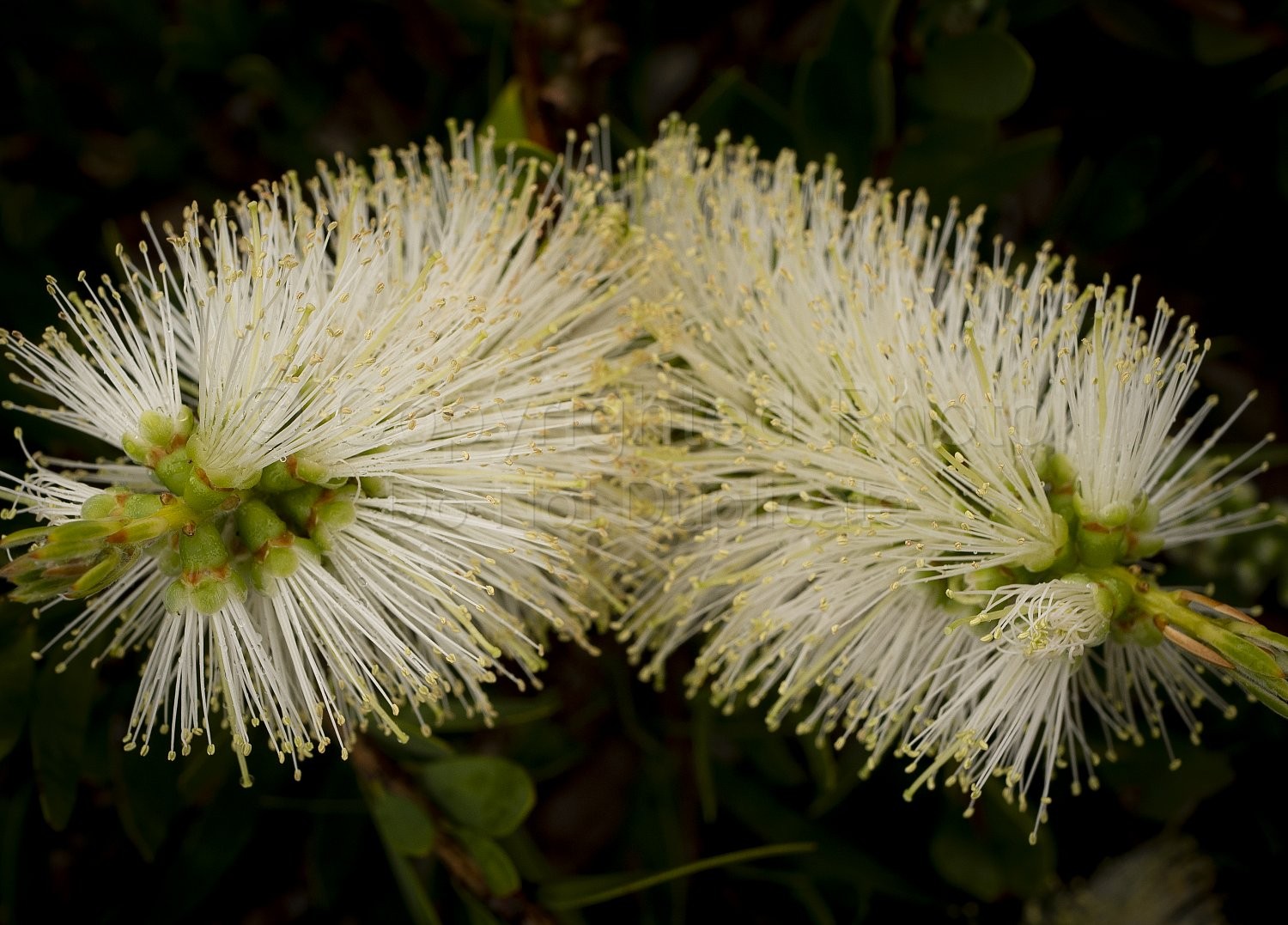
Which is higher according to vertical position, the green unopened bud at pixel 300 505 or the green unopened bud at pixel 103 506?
the green unopened bud at pixel 300 505

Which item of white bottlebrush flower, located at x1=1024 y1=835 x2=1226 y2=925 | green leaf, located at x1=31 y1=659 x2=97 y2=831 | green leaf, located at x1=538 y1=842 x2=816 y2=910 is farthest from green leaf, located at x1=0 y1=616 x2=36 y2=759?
white bottlebrush flower, located at x1=1024 y1=835 x2=1226 y2=925

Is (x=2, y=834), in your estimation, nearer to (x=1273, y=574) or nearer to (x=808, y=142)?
(x=808, y=142)

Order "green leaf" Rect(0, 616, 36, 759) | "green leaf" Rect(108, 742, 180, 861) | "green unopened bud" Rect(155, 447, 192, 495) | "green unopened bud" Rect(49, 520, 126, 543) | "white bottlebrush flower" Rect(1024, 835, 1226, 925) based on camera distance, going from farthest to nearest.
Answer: "white bottlebrush flower" Rect(1024, 835, 1226, 925), "green leaf" Rect(108, 742, 180, 861), "green leaf" Rect(0, 616, 36, 759), "green unopened bud" Rect(155, 447, 192, 495), "green unopened bud" Rect(49, 520, 126, 543)

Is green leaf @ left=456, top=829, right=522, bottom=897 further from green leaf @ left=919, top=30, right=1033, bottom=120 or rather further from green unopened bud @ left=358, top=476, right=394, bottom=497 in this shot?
green leaf @ left=919, top=30, right=1033, bottom=120

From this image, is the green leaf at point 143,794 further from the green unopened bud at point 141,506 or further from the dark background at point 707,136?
the green unopened bud at point 141,506

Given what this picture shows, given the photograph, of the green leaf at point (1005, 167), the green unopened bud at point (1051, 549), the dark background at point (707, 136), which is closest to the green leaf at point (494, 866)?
the dark background at point (707, 136)

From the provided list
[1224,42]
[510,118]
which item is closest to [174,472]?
[510,118]
